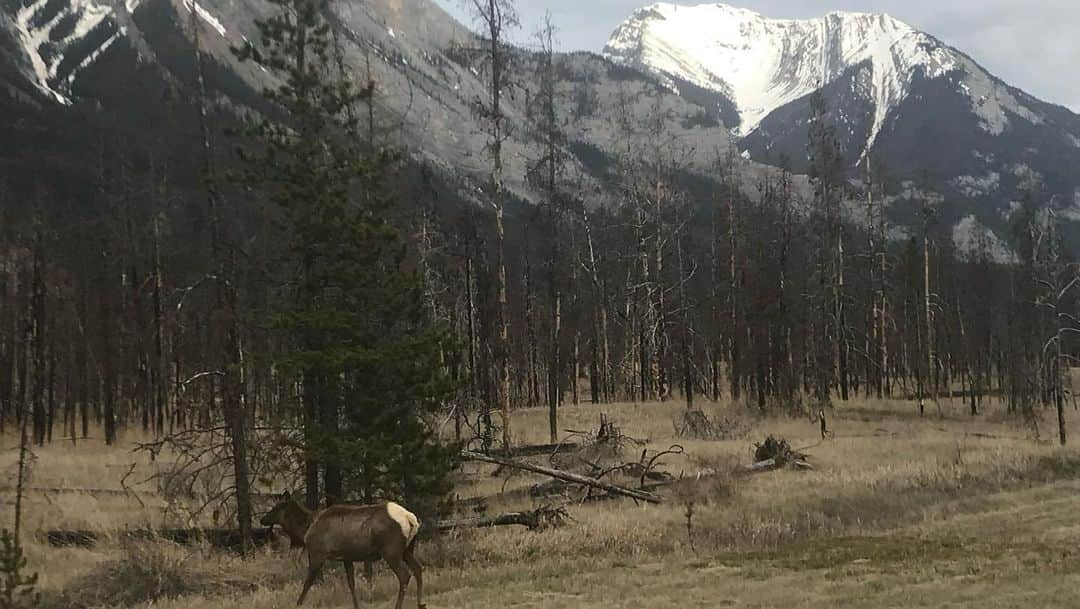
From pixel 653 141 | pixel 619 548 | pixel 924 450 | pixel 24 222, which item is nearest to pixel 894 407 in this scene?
pixel 924 450

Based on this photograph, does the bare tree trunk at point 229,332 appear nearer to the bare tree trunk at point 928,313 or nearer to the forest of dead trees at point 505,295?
the forest of dead trees at point 505,295

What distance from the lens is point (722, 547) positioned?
12797 millimetres

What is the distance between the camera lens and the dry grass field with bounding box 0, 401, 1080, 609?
31.1 ft

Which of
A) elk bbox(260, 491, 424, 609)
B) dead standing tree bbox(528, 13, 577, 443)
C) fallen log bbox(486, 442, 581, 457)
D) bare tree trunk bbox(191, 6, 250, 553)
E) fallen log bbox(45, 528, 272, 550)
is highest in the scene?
dead standing tree bbox(528, 13, 577, 443)

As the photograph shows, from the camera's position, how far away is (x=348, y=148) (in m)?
14.1

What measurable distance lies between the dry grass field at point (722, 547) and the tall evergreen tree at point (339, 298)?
166 cm

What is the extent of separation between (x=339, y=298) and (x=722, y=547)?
7.36 m

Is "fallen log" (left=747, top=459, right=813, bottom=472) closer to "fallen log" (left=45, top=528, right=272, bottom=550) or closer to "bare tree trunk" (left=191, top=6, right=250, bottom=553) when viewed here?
"fallen log" (left=45, top=528, right=272, bottom=550)

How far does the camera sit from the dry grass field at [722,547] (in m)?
9.48

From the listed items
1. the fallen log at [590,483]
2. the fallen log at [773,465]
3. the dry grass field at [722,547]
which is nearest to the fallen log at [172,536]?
the dry grass field at [722,547]

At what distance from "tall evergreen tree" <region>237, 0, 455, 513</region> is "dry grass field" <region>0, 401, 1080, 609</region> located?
5.44 ft

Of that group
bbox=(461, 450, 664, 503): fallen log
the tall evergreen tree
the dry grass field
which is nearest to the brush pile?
the dry grass field

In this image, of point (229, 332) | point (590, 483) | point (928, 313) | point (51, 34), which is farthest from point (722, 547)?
point (51, 34)

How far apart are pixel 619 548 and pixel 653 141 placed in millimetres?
26227
